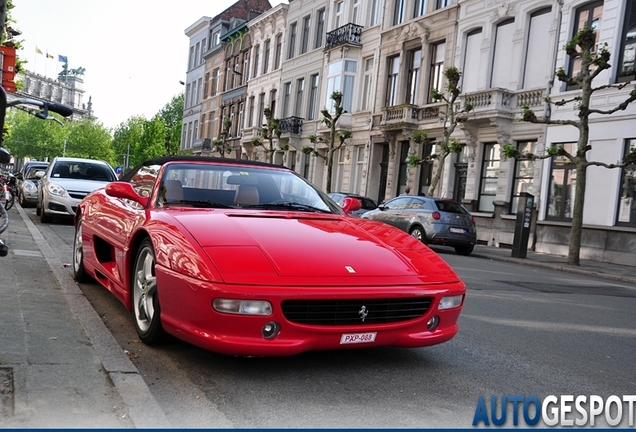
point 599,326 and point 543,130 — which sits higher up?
point 543,130

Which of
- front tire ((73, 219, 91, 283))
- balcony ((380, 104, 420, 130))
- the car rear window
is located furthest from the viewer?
balcony ((380, 104, 420, 130))

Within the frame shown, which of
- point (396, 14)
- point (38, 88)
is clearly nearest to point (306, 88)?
point (396, 14)

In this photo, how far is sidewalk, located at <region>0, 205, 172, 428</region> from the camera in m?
3.26

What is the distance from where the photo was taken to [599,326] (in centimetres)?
714

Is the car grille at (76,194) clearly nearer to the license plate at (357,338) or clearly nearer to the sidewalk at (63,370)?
the sidewalk at (63,370)

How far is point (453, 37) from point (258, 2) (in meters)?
39.1

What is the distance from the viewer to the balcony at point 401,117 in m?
29.9

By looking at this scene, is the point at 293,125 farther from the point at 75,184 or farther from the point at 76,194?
the point at 76,194

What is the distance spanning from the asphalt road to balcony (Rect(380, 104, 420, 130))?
2365cm

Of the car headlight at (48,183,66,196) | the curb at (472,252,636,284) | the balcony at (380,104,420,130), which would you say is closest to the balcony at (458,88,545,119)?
the balcony at (380,104,420,130)

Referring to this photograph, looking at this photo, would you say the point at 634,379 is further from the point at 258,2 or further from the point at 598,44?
the point at 258,2

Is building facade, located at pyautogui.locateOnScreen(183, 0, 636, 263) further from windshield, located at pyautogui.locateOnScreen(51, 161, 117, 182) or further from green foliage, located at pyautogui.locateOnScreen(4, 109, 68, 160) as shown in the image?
green foliage, located at pyautogui.locateOnScreen(4, 109, 68, 160)


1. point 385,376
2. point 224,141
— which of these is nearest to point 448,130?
point 385,376

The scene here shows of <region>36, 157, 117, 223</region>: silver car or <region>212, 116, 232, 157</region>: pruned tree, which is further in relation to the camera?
<region>212, 116, 232, 157</region>: pruned tree
